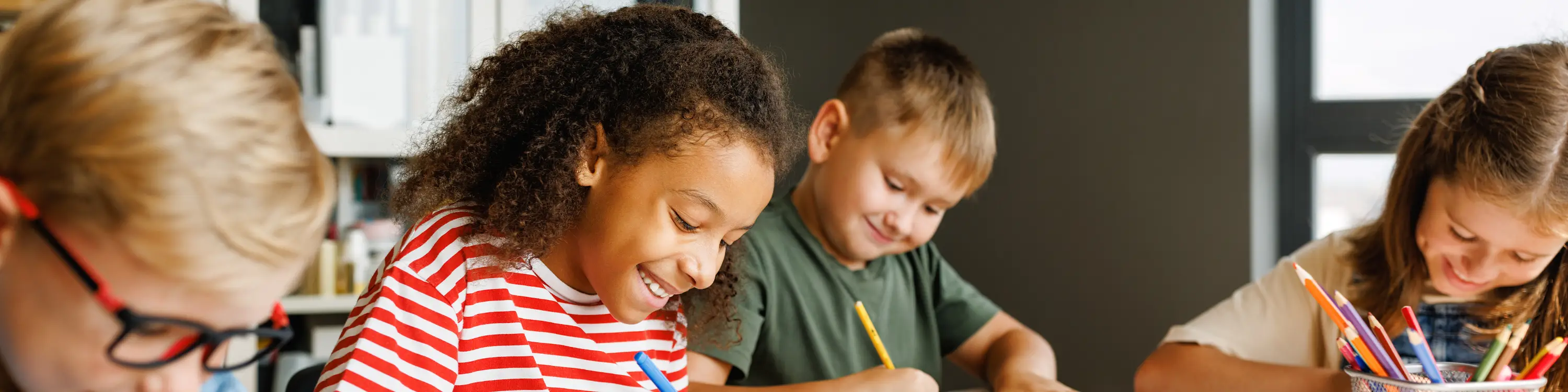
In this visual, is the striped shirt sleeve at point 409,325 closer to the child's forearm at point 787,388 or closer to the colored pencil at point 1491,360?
the child's forearm at point 787,388

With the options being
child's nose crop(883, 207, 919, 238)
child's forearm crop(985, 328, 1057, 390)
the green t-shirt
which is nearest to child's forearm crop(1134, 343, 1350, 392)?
child's forearm crop(985, 328, 1057, 390)

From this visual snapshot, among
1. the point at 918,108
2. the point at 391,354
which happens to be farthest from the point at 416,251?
the point at 918,108

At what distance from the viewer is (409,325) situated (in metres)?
0.78

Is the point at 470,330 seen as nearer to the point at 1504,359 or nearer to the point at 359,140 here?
the point at 1504,359

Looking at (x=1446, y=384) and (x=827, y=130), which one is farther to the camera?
(x=827, y=130)

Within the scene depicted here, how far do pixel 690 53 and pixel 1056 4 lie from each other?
1.22 meters

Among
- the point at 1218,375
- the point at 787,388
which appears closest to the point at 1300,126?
the point at 1218,375

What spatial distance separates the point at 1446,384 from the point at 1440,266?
0.33 meters

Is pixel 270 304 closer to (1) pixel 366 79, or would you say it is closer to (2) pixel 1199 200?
(1) pixel 366 79

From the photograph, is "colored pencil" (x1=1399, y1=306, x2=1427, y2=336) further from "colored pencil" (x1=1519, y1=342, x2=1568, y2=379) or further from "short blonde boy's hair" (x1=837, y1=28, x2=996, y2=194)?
Result: "short blonde boy's hair" (x1=837, y1=28, x2=996, y2=194)

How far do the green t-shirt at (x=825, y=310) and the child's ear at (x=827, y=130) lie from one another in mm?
73

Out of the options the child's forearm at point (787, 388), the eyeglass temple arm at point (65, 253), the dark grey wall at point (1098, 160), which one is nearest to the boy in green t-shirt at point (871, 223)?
the child's forearm at point (787, 388)

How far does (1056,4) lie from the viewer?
1.95 meters

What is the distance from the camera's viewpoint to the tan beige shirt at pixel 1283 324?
50.9 inches
